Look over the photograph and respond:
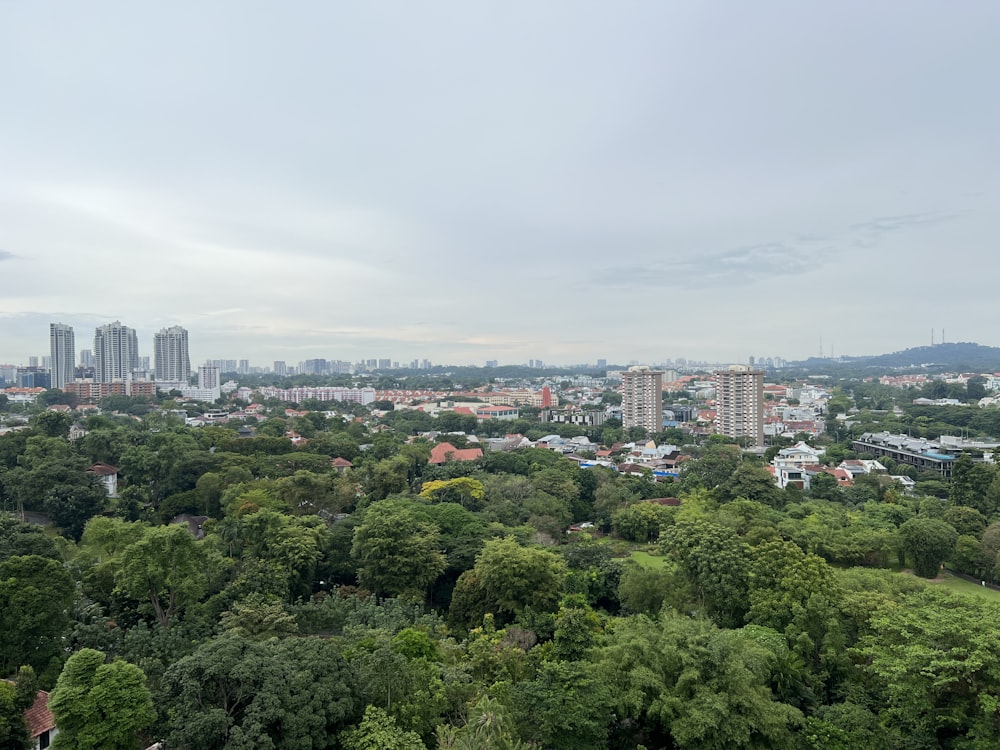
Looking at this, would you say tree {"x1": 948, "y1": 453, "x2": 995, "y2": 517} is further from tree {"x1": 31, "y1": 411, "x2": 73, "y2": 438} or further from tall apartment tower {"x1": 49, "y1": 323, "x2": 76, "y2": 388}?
tall apartment tower {"x1": 49, "y1": 323, "x2": 76, "y2": 388}

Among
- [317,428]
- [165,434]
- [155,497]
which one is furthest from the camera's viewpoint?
[317,428]

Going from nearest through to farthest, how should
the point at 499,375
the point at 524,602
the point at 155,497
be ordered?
1. the point at 524,602
2. the point at 155,497
3. the point at 499,375

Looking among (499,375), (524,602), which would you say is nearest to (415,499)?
(524,602)

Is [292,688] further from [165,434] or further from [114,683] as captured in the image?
[165,434]

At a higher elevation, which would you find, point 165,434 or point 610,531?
point 165,434

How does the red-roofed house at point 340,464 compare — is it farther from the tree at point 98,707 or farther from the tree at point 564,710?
the tree at point 564,710

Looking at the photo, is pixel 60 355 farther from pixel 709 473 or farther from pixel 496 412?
pixel 709 473

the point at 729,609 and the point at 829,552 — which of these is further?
the point at 829,552
